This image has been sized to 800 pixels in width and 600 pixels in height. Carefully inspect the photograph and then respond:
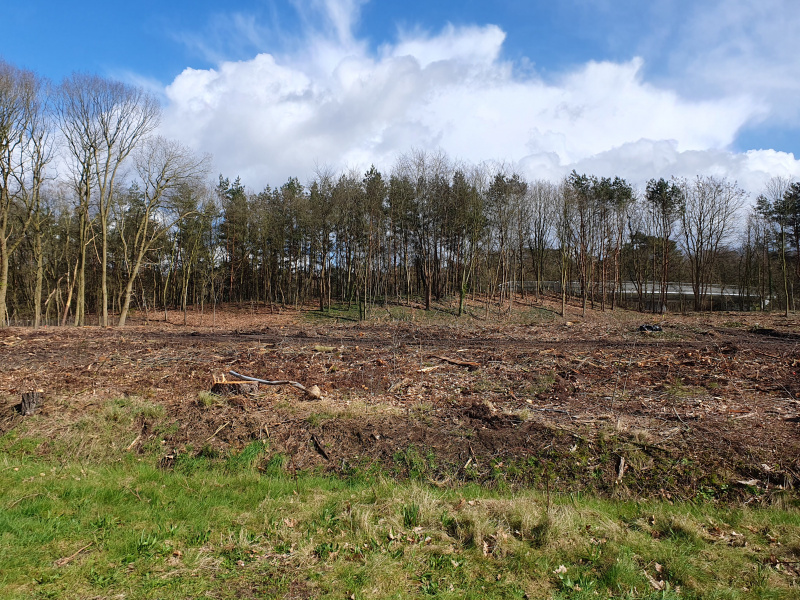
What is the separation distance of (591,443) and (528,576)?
3391 mm

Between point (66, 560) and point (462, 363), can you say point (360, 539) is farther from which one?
point (462, 363)

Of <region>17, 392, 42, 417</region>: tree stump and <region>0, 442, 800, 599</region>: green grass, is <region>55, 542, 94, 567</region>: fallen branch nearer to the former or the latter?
<region>0, 442, 800, 599</region>: green grass

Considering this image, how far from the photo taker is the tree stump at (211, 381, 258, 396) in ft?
32.3

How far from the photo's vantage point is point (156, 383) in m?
10.8

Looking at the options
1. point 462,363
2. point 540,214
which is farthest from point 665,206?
point 462,363

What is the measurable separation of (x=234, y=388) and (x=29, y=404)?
3584 millimetres

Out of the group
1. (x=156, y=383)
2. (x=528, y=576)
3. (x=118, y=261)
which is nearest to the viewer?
(x=528, y=576)

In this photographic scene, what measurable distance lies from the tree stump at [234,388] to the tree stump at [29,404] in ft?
10.1

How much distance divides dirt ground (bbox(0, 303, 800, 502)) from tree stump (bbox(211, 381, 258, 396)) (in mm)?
229

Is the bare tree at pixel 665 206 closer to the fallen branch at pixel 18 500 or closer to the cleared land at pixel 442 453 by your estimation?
the cleared land at pixel 442 453

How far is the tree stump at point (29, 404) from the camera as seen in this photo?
852 centimetres

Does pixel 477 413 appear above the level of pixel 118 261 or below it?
below

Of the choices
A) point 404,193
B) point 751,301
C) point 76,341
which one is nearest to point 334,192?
point 404,193

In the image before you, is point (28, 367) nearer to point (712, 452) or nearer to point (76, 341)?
point (76, 341)
